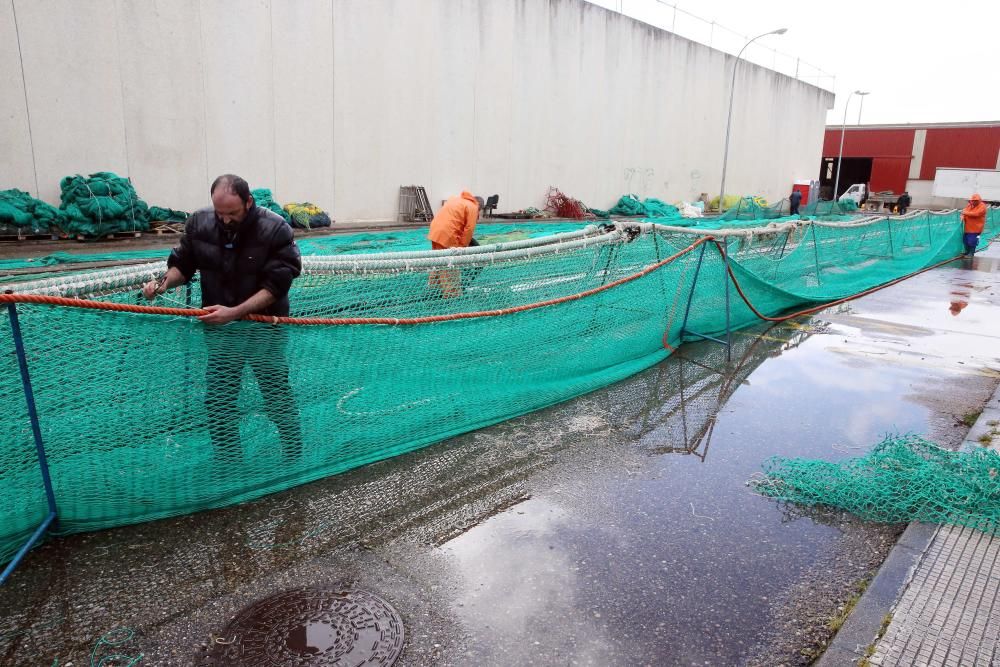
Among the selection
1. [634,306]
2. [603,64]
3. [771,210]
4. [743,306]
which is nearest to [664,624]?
[634,306]

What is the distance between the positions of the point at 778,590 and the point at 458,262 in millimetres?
2746

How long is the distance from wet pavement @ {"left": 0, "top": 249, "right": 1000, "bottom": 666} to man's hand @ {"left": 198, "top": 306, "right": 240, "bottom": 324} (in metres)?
1.05

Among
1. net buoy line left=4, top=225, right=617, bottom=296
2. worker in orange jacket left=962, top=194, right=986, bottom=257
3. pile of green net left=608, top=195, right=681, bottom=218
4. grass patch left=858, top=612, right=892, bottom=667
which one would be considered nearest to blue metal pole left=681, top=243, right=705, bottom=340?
net buoy line left=4, top=225, right=617, bottom=296

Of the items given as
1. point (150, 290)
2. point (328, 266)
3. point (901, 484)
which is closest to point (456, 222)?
point (328, 266)

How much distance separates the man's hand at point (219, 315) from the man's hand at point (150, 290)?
1.16 feet

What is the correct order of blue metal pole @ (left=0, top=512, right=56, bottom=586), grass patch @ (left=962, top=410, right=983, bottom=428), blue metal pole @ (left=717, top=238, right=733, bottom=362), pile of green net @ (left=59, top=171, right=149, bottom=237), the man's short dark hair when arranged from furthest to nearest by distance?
pile of green net @ (left=59, top=171, right=149, bottom=237)
blue metal pole @ (left=717, top=238, right=733, bottom=362)
grass patch @ (left=962, top=410, right=983, bottom=428)
the man's short dark hair
blue metal pole @ (left=0, top=512, right=56, bottom=586)

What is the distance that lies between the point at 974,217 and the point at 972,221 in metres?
0.15

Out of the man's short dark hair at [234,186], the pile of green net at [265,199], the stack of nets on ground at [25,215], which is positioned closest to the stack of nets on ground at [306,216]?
the pile of green net at [265,199]

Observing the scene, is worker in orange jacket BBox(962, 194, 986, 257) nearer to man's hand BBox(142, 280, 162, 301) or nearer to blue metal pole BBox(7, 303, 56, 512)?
man's hand BBox(142, 280, 162, 301)

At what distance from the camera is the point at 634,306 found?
6277 millimetres

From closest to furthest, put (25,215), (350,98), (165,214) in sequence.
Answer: (25,215) < (165,214) < (350,98)

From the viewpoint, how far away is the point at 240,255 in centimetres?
349

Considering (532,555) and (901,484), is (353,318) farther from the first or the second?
(901,484)

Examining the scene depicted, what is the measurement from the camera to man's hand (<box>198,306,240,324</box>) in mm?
3219
